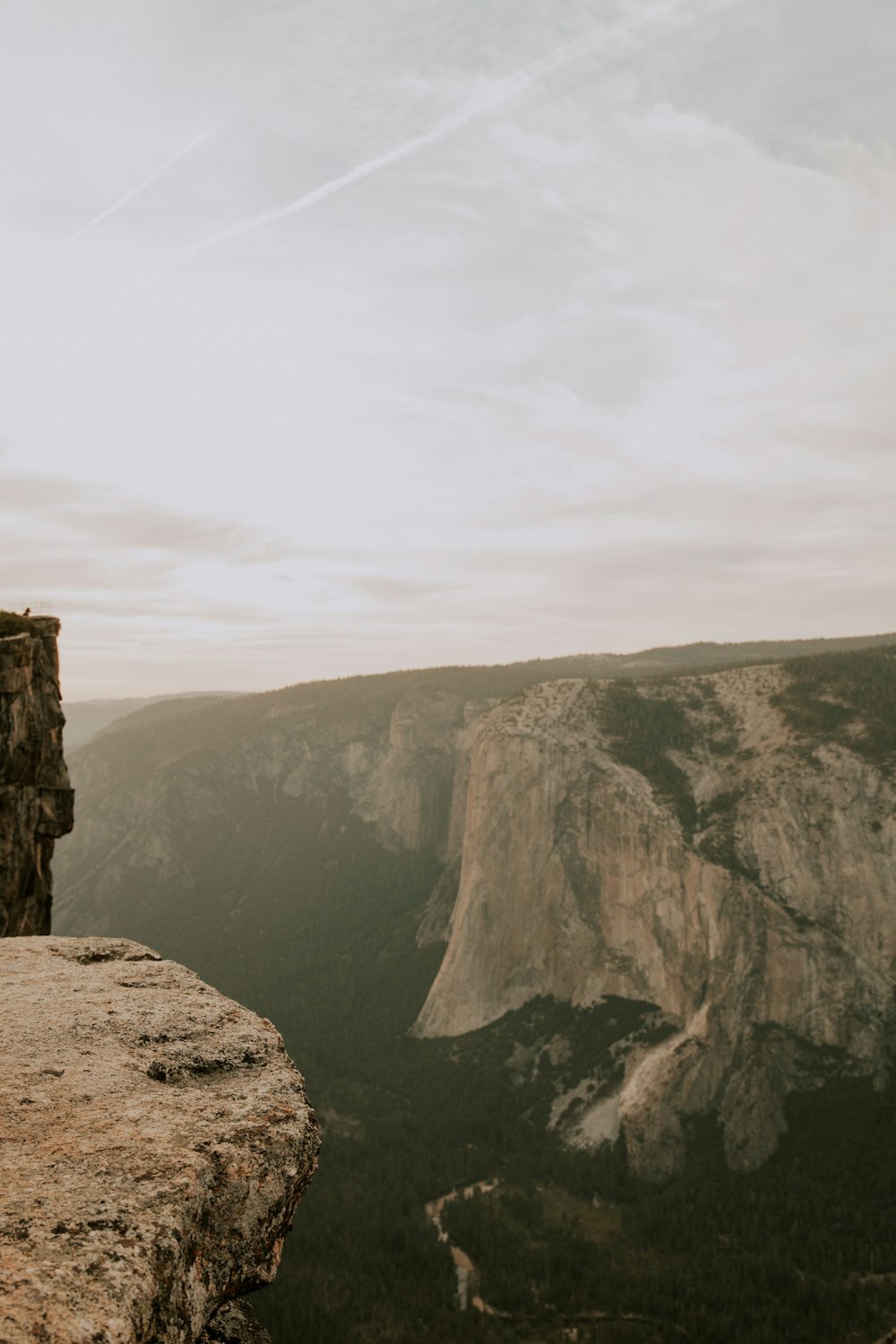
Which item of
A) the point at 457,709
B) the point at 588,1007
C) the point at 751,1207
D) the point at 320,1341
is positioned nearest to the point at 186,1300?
the point at 320,1341

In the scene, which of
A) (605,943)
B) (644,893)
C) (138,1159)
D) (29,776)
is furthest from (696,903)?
(138,1159)

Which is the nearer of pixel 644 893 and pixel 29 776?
pixel 29 776

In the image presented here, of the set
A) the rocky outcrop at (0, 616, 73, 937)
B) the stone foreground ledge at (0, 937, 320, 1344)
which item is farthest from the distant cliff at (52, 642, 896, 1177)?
the stone foreground ledge at (0, 937, 320, 1344)

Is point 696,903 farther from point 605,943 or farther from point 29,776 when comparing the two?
point 29,776

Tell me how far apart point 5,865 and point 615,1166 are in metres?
58.9

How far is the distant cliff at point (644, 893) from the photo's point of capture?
65750 millimetres

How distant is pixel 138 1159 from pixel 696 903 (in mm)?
73796

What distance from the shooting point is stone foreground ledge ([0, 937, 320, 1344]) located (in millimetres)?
5121

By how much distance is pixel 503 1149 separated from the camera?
228 ft

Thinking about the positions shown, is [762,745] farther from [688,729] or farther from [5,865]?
[5,865]

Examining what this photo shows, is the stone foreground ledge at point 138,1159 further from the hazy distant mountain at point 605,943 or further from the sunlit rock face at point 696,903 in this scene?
the sunlit rock face at point 696,903

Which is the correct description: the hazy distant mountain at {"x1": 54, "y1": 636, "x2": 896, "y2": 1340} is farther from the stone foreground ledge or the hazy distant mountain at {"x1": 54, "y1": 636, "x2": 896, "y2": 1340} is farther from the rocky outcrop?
the stone foreground ledge

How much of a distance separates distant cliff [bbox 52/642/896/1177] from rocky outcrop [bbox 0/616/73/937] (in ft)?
186

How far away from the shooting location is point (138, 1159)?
6.36 m
